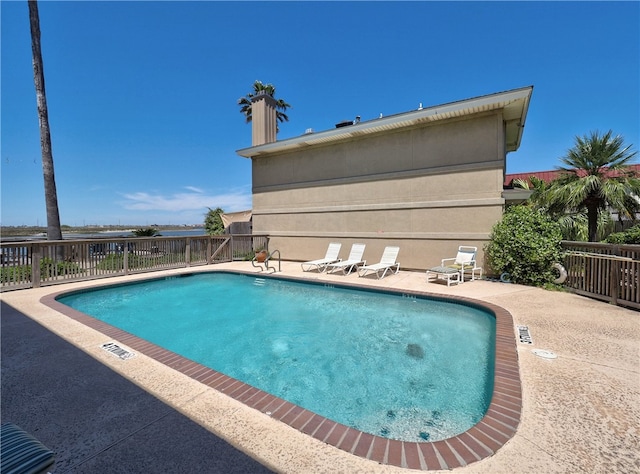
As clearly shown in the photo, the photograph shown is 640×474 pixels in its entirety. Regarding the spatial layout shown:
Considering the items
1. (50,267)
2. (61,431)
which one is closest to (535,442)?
(61,431)

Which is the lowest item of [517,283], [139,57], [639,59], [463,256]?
A: [517,283]

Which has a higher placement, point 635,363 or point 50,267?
point 50,267

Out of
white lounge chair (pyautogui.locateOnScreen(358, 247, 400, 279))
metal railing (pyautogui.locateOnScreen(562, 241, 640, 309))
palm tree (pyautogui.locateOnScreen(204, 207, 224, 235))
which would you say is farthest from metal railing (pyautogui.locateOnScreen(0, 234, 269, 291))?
palm tree (pyautogui.locateOnScreen(204, 207, 224, 235))

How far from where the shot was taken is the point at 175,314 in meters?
6.68

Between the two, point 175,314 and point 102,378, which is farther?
point 175,314

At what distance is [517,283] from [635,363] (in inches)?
192

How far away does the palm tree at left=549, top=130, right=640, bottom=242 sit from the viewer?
8406 millimetres

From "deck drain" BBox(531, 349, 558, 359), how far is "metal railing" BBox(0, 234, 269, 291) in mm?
10989

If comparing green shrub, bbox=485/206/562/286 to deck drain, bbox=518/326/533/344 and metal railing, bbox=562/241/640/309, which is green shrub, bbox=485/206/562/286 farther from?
deck drain, bbox=518/326/533/344

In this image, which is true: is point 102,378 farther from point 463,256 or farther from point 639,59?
point 639,59

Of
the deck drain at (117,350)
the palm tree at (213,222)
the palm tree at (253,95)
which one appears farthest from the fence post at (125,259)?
the palm tree at (253,95)

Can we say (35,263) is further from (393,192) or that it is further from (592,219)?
(592,219)

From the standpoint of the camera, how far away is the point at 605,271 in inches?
233

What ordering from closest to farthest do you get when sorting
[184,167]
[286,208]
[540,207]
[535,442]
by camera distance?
[535,442] < [540,207] < [286,208] < [184,167]
